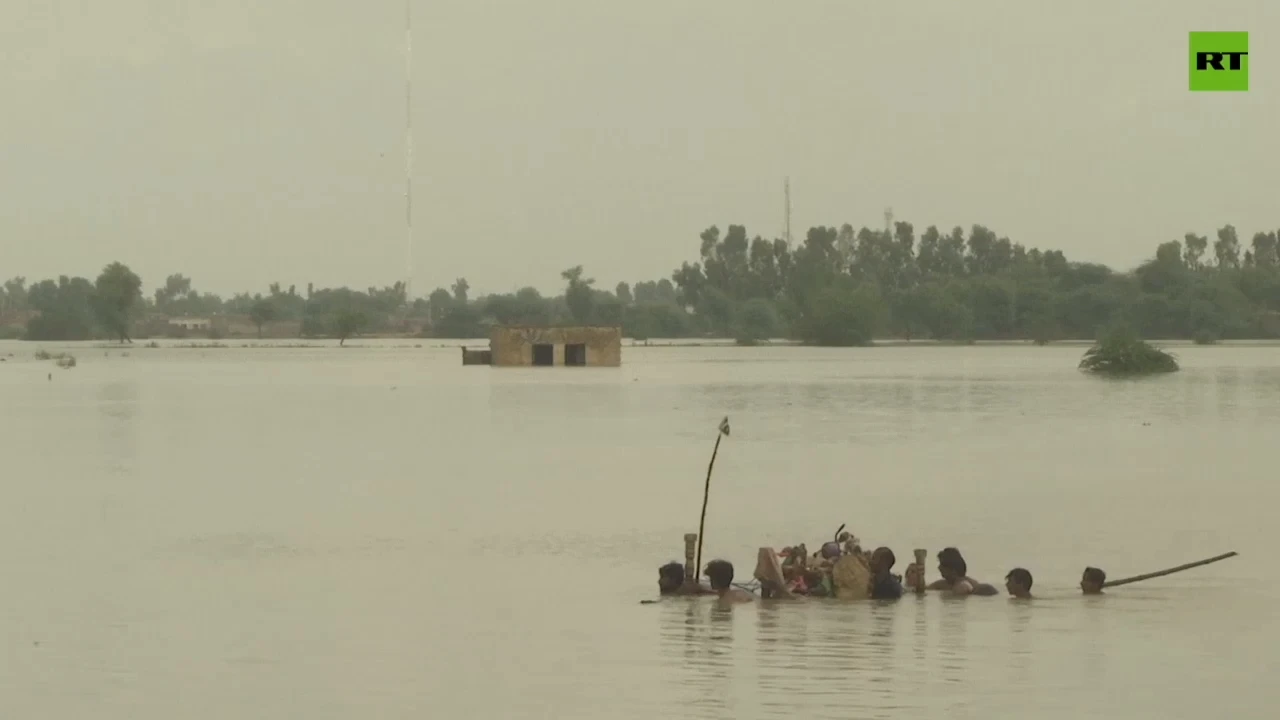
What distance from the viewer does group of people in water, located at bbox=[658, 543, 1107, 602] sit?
16875 millimetres

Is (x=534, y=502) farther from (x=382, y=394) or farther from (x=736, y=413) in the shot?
(x=382, y=394)

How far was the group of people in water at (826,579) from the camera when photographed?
16.9 meters

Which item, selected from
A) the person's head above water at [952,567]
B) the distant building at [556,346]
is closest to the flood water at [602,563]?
the person's head above water at [952,567]

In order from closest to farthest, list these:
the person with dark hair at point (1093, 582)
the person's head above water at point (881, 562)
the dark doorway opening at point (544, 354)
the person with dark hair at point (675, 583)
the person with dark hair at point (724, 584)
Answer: the person with dark hair at point (724, 584) → the person's head above water at point (881, 562) → the person with dark hair at point (675, 583) → the person with dark hair at point (1093, 582) → the dark doorway opening at point (544, 354)

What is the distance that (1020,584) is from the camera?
685 inches

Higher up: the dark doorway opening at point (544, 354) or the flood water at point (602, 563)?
the dark doorway opening at point (544, 354)

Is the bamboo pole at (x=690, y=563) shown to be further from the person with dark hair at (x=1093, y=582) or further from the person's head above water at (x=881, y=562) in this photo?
the person with dark hair at (x=1093, y=582)

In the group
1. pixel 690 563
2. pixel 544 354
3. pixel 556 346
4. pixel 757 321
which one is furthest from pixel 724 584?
pixel 757 321

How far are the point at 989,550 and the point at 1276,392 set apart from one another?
5122cm

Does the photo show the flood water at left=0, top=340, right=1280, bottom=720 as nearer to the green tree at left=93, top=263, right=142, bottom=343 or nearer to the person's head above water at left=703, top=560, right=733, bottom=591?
the person's head above water at left=703, top=560, right=733, bottom=591

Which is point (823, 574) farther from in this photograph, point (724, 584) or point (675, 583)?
point (675, 583)

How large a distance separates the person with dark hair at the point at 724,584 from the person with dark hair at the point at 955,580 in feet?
6.31

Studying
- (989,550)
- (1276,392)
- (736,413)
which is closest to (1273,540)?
(989,550)

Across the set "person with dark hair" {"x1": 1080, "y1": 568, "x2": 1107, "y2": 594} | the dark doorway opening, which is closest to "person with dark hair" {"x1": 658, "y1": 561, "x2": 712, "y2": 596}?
"person with dark hair" {"x1": 1080, "y1": 568, "x2": 1107, "y2": 594}
